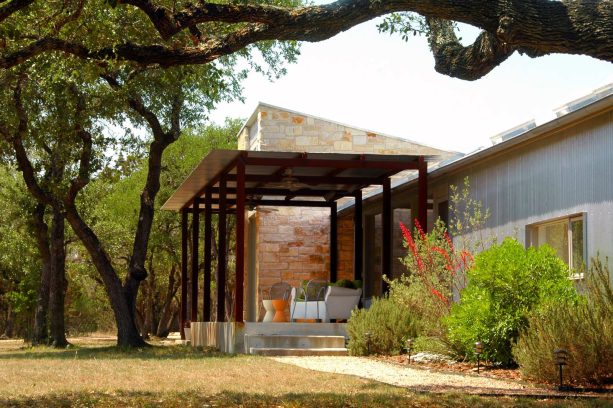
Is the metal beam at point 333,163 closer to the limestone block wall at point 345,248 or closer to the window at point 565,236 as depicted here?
the window at point 565,236

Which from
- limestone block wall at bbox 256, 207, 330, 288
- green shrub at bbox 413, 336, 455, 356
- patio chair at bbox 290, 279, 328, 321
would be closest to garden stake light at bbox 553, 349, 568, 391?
green shrub at bbox 413, 336, 455, 356

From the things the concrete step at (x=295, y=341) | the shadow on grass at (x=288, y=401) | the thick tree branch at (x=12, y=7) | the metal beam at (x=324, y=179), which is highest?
the thick tree branch at (x=12, y=7)

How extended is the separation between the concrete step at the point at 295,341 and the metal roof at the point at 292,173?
3.19 metres

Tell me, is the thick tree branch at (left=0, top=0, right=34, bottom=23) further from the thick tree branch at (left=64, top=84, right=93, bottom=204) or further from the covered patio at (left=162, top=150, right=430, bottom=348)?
the thick tree branch at (left=64, top=84, right=93, bottom=204)

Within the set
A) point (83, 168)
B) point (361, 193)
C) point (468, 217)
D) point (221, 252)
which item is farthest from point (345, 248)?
point (468, 217)

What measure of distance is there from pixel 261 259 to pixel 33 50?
52.8 ft

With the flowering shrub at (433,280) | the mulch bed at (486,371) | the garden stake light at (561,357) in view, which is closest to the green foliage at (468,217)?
the flowering shrub at (433,280)

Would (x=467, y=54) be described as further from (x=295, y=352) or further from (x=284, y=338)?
(x=284, y=338)

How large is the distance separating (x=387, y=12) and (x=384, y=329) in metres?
8.17

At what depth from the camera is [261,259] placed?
25422 millimetres

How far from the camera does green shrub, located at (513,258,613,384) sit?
34.5 ft

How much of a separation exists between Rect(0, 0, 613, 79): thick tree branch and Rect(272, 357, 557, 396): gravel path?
10.2 feet

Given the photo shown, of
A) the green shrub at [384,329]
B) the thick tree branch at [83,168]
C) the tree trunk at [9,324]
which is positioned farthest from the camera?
the tree trunk at [9,324]

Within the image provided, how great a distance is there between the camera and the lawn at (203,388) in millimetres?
8828
